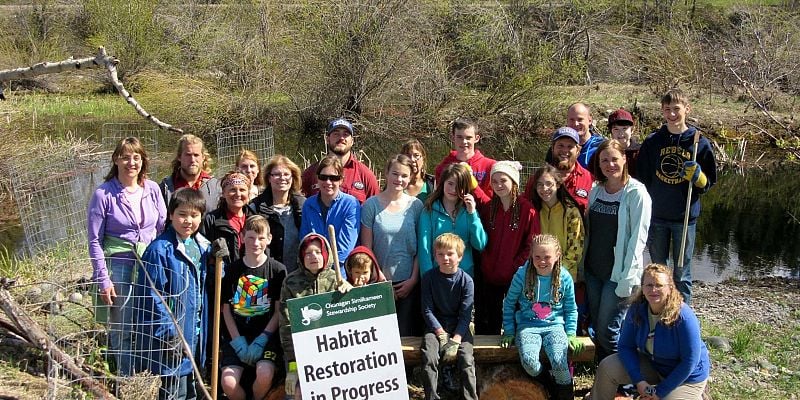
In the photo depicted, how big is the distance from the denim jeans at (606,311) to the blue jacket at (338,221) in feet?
5.94

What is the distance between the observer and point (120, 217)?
5469 mm

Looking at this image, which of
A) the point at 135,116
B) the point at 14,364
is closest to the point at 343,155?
the point at 14,364

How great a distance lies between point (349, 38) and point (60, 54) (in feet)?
38.9

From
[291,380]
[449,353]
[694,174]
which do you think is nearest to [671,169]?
[694,174]

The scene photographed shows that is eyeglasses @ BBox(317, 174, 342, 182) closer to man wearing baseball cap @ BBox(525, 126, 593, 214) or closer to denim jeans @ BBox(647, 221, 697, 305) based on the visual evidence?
man wearing baseball cap @ BBox(525, 126, 593, 214)

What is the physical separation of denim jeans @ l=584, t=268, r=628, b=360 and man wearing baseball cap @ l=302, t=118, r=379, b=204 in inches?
75.1

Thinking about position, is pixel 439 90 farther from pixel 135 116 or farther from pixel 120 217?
pixel 120 217

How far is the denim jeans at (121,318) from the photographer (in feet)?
17.7

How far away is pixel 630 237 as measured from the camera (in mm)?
5688

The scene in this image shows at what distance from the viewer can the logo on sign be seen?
5078 mm

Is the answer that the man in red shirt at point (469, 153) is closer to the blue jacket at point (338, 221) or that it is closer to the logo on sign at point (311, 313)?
the blue jacket at point (338, 221)

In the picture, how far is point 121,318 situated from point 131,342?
0.68 feet

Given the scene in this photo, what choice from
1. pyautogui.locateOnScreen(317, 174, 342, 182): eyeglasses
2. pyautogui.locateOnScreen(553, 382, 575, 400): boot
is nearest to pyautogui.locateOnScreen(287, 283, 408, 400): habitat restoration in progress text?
pyautogui.locateOnScreen(317, 174, 342, 182): eyeglasses

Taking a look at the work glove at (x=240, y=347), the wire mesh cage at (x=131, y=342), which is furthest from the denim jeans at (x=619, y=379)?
the wire mesh cage at (x=131, y=342)
